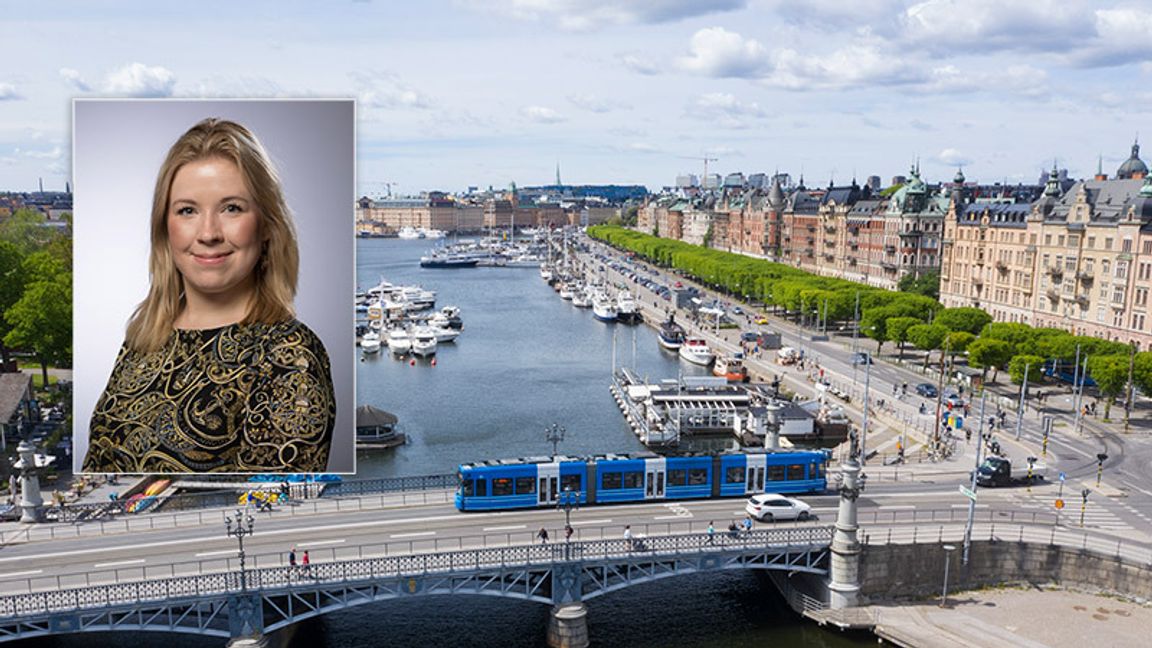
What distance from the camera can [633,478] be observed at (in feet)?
139

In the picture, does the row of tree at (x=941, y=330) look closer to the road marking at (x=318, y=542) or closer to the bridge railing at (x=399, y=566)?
the bridge railing at (x=399, y=566)

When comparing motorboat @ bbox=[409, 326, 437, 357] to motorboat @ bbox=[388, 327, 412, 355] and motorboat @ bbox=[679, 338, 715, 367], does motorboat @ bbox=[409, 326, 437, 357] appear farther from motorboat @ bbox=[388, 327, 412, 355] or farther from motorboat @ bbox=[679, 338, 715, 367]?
motorboat @ bbox=[679, 338, 715, 367]

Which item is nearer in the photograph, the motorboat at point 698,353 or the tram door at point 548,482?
the tram door at point 548,482

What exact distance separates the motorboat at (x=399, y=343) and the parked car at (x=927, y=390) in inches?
2109

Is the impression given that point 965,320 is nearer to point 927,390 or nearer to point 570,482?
point 927,390

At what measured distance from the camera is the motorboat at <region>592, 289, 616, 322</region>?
121750 mm

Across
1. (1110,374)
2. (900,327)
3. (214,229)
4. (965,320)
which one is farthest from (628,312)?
(214,229)

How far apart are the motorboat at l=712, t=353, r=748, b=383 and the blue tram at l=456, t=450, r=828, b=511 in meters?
36.2

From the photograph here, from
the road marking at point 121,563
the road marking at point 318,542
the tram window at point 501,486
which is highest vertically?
Answer: the tram window at point 501,486

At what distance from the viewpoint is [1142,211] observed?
76500 mm

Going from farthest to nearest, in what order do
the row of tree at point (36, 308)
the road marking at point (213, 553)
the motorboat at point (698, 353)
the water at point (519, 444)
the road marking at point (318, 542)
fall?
the motorboat at point (698, 353) < the row of tree at point (36, 308) < the water at point (519, 444) < the road marking at point (318, 542) < the road marking at point (213, 553)

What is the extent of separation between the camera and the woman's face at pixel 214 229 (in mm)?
35375

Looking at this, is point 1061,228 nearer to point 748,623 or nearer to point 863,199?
point 863,199

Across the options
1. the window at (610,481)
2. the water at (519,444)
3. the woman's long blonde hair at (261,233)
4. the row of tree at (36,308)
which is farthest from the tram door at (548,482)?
the row of tree at (36,308)
